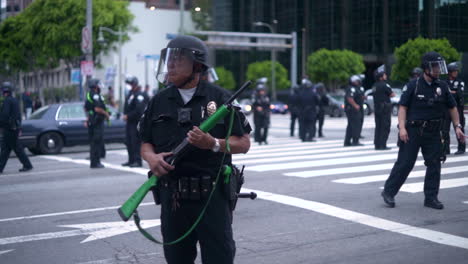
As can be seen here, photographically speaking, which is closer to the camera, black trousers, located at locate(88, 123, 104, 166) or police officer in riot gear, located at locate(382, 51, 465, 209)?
police officer in riot gear, located at locate(382, 51, 465, 209)

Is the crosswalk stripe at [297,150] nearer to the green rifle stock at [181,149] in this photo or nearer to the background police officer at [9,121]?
the background police officer at [9,121]

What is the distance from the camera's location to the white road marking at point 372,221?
5.84 meters

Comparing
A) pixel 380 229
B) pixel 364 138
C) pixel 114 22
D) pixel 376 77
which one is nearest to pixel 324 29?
pixel 114 22

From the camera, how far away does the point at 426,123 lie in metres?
7.16

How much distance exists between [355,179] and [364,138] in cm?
942

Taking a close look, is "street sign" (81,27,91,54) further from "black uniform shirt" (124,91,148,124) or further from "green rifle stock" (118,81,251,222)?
"green rifle stock" (118,81,251,222)

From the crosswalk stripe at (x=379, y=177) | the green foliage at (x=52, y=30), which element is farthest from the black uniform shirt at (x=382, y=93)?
the green foliage at (x=52, y=30)

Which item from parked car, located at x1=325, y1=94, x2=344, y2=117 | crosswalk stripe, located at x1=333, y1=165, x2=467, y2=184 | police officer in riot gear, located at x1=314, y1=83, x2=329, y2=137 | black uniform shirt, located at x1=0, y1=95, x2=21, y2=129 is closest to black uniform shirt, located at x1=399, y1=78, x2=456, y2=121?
crosswalk stripe, located at x1=333, y1=165, x2=467, y2=184

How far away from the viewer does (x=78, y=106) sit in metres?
17.2

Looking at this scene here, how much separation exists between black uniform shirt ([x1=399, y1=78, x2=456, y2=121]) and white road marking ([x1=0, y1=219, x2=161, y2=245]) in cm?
337

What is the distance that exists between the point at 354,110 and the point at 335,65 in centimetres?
3587

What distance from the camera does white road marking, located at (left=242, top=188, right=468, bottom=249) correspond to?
584 centimetres

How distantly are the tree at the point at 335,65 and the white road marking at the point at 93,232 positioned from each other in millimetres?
44898

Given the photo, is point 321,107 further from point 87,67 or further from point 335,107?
point 335,107
